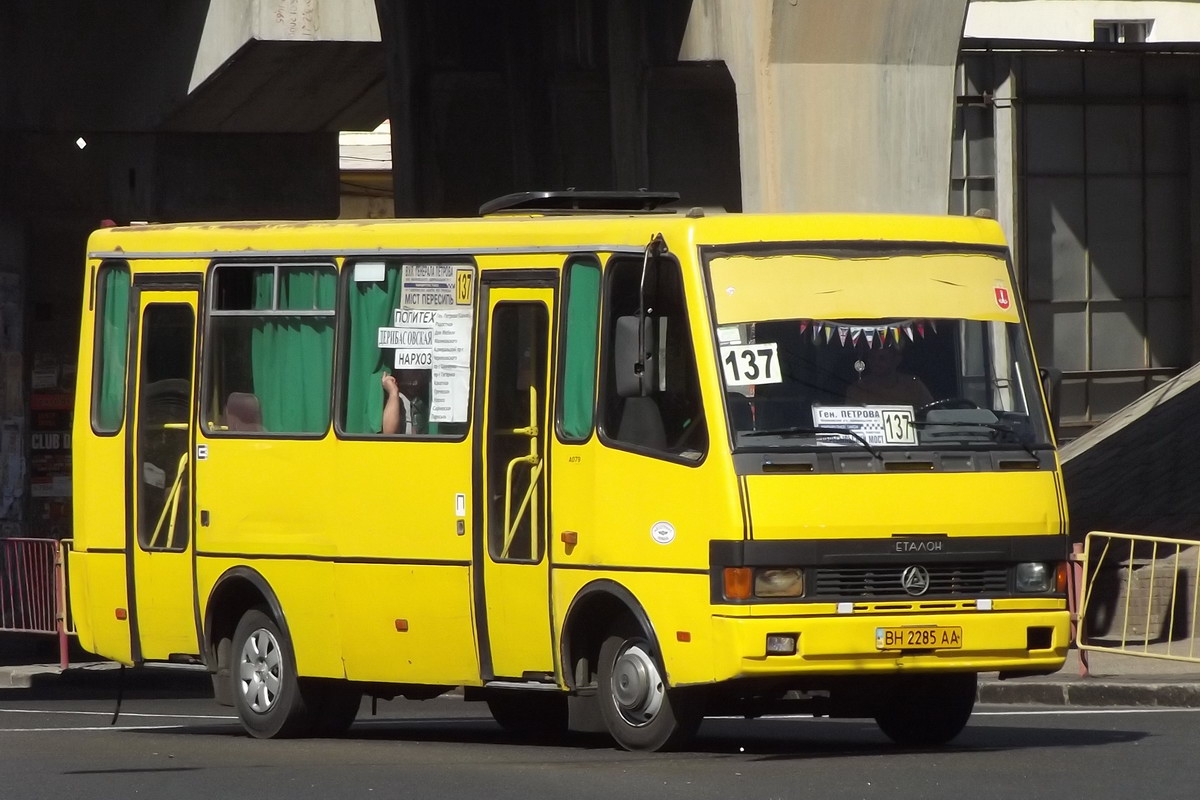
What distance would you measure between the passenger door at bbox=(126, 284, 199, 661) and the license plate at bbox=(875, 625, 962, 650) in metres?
4.33

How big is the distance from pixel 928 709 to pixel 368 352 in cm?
334

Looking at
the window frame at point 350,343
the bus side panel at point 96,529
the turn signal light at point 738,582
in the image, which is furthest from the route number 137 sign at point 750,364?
the bus side panel at point 96,529

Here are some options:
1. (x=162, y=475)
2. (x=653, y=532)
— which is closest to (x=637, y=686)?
(x=653, y=532)

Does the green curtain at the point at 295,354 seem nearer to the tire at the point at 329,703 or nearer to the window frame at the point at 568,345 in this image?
the tire at the point at 329,703

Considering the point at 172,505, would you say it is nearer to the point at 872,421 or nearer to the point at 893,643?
the point at 872,421

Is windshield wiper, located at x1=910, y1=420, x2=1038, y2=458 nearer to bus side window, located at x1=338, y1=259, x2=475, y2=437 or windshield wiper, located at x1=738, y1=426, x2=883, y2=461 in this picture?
windshield wiper, located at x1=738, y1=426, x2=883, y2=461

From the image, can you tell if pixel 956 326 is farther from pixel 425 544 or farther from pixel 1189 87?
pixel 1189 87

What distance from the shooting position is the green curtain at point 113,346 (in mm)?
13938

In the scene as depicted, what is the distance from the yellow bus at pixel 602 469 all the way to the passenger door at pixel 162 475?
2cm

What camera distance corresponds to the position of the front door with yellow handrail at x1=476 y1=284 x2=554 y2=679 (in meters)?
11.7

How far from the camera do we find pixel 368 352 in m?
12.7

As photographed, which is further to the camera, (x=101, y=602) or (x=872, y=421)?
(x=101, y=602)

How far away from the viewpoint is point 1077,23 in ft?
121

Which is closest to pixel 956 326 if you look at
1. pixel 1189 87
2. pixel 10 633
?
pixel 10 633
